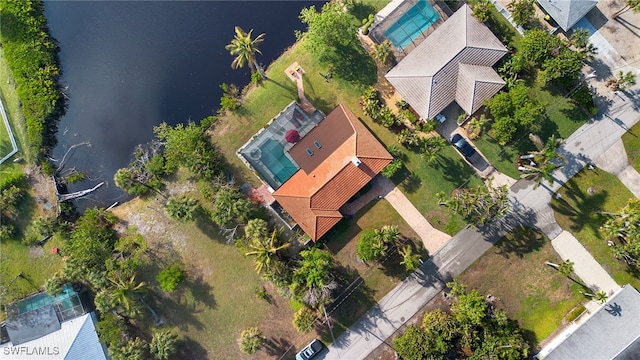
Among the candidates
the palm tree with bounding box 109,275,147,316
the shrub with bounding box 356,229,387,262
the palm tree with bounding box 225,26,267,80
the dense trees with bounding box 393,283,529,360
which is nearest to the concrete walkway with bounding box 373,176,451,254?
the shrub with bounding box 356,229,387,262

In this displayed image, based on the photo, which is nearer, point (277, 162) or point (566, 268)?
point (566, 268)

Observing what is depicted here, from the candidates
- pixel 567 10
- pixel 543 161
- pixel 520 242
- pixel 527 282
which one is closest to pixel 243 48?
pixel 543 161

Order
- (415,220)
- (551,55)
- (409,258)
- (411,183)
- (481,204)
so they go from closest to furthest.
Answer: (481,204), (409,258), (551,55), (415,220), (411,183)

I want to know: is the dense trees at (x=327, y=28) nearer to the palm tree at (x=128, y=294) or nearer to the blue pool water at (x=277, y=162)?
the blue pool water at (x=277, y=162)

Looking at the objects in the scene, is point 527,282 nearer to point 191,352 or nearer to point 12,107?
point 191,352

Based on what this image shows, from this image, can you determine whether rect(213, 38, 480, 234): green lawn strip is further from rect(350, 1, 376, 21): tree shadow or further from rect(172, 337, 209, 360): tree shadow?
rect(172, 337, 209, 360): tree shadow
